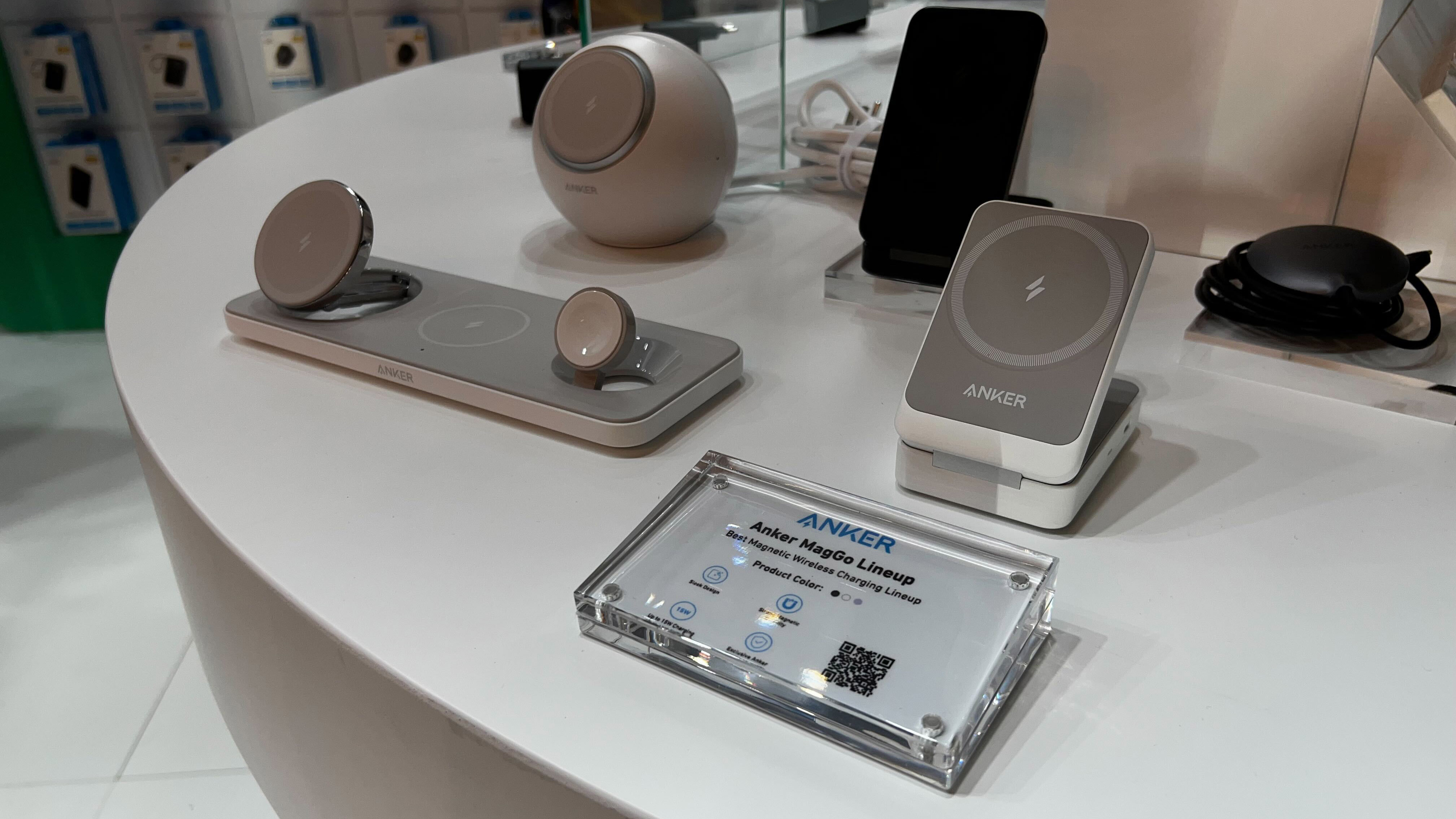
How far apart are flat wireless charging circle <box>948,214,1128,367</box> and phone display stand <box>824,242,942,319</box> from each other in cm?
19

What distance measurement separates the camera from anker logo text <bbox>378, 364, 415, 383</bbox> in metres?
0.57

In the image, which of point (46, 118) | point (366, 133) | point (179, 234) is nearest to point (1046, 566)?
point (179, 234)

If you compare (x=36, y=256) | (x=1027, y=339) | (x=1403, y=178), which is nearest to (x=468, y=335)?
(x=1027, y=339)

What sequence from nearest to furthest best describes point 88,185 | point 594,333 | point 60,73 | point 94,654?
point 594,333, point 94,654, point 60,73, point 88,185

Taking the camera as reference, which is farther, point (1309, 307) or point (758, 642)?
point (1309, 307)

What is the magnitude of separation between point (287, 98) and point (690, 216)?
4.82 ft

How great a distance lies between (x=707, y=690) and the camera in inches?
14.4

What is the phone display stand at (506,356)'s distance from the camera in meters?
→ 0.52

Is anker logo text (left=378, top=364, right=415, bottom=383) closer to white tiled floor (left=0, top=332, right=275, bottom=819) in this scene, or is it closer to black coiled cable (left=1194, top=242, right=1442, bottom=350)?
black coiled cable (left=1194, top=242, right=1442, bottom=350)

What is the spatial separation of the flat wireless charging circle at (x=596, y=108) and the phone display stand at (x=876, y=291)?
165 millimetres

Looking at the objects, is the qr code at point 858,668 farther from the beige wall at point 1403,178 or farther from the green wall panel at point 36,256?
the green wall panel at point 36,256

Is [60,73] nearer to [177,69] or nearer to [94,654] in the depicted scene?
[177,69]

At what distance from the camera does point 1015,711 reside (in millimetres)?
354

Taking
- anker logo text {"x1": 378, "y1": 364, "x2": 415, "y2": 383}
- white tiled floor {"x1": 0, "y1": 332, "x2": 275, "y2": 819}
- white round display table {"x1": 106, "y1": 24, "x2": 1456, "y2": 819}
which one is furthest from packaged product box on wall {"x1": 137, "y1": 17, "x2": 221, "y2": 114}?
anker logo text {"x1": 378, "y1": 364, "x2": 415, "y2": 383}
